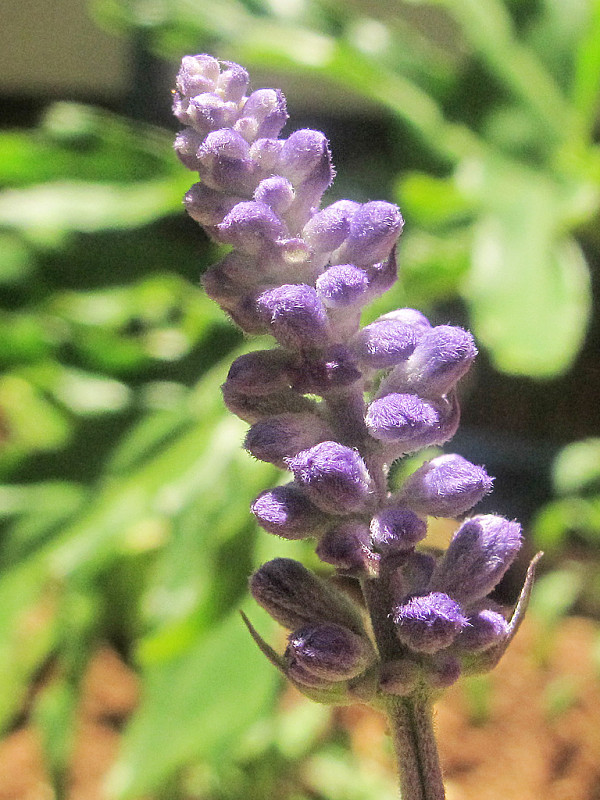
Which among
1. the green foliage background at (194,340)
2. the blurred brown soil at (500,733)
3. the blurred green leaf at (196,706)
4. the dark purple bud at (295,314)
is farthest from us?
the blurred brown soil at (500,733)

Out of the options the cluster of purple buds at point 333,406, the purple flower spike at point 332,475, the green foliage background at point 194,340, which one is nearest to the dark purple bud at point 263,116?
the cluster of purple buds at point 333,406

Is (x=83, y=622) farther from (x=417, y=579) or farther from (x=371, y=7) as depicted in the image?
(x=371, y=7)

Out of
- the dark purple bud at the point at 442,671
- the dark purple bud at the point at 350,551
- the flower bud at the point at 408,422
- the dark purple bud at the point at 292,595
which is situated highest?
the flower bud at the point at 408,422

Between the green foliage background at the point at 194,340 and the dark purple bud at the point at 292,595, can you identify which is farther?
the green foliage background at the point at 194,340

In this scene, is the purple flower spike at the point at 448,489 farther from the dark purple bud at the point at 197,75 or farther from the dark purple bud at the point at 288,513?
the dark purple bud at the point at 197,75

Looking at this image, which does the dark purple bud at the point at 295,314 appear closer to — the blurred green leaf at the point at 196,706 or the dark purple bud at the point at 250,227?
the dark purple bud at the point at 250,227

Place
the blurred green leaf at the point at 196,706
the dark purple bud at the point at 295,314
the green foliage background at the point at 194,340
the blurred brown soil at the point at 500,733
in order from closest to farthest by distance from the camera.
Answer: the dark purple bud at the point at 295,314, the blurred green leaf at the point at 196,706, the green foliage background at the point at 194,340, the blurred brown soil at the point at 500,733

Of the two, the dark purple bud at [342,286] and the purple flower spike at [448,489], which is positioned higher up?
the dark purple bud at [342,286]

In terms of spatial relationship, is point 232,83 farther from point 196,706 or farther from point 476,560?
point 196,706
